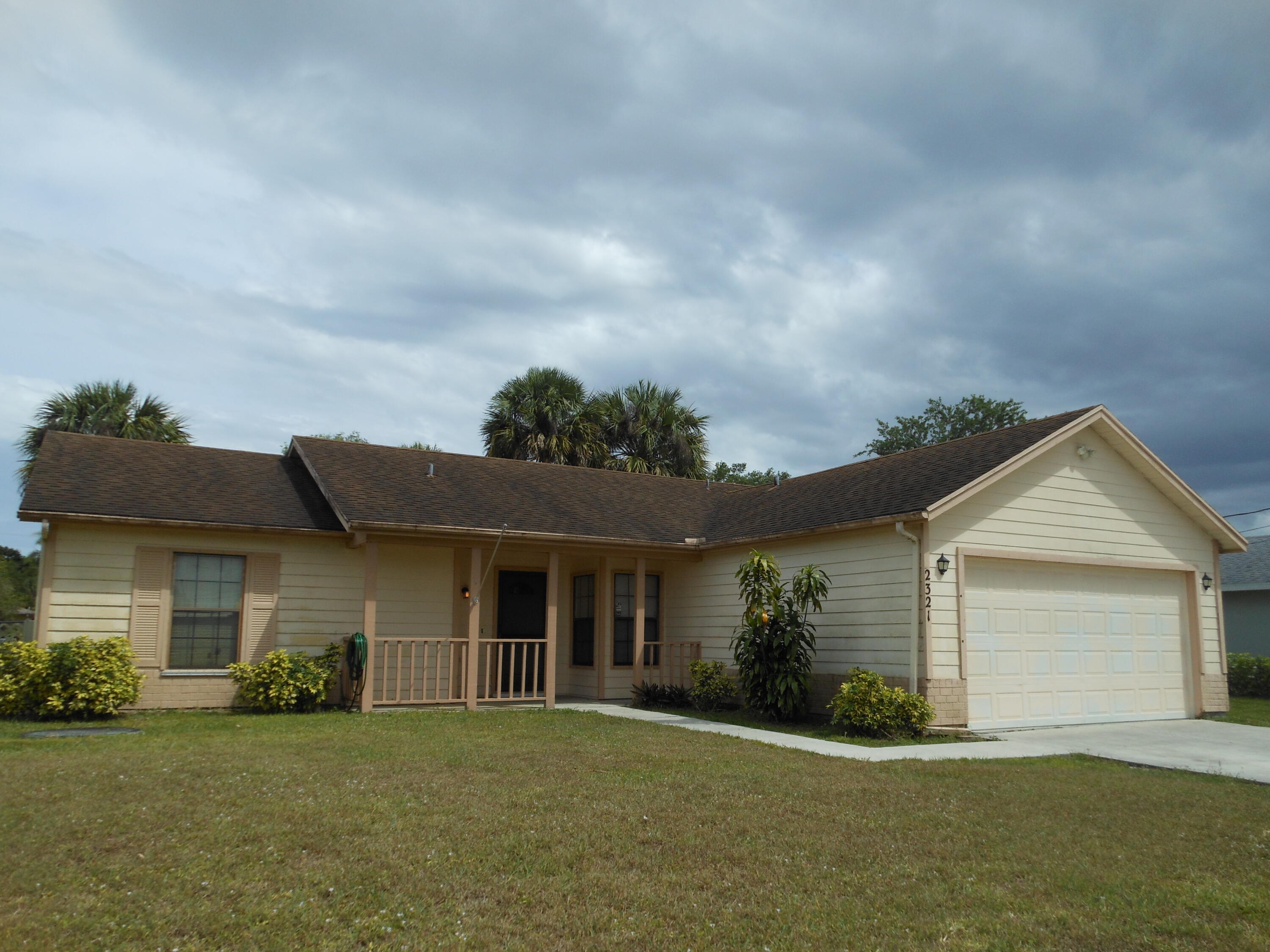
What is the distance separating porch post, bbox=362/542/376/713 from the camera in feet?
41.3

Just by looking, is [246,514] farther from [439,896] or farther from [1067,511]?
[1067,511]

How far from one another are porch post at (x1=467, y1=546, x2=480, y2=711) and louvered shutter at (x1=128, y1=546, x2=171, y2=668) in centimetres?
409

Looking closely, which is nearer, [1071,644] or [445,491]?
[1071,644]

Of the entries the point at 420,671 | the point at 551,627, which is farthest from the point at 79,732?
the point at 551,627

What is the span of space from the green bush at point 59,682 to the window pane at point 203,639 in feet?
4.58

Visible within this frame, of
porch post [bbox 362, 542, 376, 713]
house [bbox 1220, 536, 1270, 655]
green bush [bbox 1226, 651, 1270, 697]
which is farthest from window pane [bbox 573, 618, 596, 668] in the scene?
house [bbox 1220, 536, 1270, 655]

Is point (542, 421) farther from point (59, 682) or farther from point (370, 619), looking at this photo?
point (59, 682)

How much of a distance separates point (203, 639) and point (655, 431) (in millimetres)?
16393

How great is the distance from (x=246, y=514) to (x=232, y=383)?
12.4 feet

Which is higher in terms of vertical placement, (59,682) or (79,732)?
(59,682)

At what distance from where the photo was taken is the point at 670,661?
52.7ft

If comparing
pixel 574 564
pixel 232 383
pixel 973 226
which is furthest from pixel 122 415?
pixel 973 226

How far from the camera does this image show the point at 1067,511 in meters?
13.0

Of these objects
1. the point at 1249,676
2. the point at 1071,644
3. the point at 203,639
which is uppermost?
the point at 1071,644
